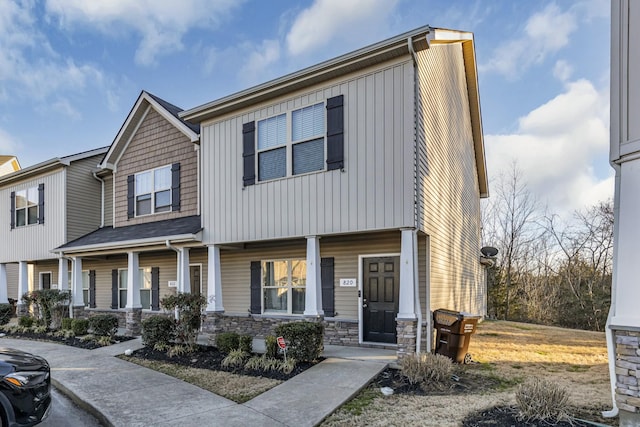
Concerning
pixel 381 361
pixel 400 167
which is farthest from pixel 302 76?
pixel 381 361

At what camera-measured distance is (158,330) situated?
9.09 meters

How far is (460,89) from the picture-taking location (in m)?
12.5

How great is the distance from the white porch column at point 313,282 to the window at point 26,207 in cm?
1244

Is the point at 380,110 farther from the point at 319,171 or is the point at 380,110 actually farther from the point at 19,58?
the point at 19,58

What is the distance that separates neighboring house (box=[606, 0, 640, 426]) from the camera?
4.30 meters

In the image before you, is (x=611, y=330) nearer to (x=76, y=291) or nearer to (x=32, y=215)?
(x=76, y=291)


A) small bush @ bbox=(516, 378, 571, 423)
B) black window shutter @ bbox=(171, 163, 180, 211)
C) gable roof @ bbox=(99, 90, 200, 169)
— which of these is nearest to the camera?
small bush @ bbox=(516, 378, 571, 423)

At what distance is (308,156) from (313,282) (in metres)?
2.64

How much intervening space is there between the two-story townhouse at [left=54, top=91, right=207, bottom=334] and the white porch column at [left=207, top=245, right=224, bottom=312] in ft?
1.61

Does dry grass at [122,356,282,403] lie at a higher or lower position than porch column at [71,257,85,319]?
lower

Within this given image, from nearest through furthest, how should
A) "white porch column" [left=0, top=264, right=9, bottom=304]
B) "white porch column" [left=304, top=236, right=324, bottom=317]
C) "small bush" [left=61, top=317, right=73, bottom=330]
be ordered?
1. "white porch column" [left=304, top=236, right=324, bottom=317]
2. "small bush" [left=61, top=317, right=73, bottom=330]
3. "white porch column" [left=0, top=264, right=9, bottom=304]

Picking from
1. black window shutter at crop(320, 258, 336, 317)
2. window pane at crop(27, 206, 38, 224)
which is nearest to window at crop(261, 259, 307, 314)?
black window shutter at crop(320, 258, 336, 317)

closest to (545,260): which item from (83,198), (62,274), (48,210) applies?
(83,198)

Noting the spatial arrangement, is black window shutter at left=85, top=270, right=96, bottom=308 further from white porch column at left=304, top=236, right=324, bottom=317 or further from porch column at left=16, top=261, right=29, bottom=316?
white porch column at left=304, top=236, right=324, bottom=317
